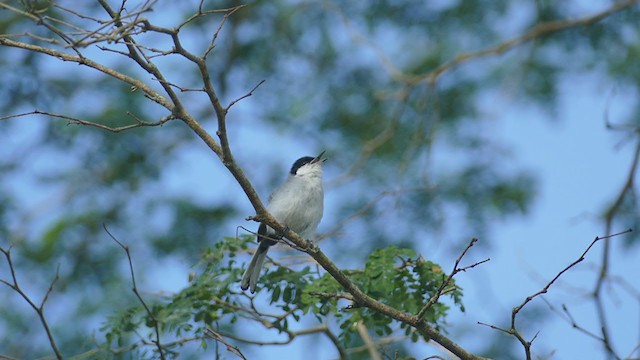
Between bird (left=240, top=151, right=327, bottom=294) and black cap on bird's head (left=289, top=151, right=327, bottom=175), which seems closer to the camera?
bird (left=240, top=151, right=327, bottom=294)

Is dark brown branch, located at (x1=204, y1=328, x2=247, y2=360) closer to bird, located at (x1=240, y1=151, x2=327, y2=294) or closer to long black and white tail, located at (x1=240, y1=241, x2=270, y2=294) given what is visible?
long black and white tail, located at (x1=240, y1=241, x2=270, y2=294)

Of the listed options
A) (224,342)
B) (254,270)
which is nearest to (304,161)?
(254,270)

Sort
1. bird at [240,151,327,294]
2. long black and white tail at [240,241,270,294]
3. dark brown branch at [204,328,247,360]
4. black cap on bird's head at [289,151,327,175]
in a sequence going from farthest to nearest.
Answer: black cap on bird's head at [289,151,327,175], bird at [240,151,327,294], long black and white tail at [240,241,270,294], dark brown branch at [204,328,247,360]

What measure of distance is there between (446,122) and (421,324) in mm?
6121

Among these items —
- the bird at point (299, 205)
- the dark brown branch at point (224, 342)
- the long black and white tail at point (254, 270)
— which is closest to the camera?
the dark brown branch at point (224, 342)

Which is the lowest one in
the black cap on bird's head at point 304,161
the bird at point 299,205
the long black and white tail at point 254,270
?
the long black and white tail at point 254,270

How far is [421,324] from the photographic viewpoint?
377 cm

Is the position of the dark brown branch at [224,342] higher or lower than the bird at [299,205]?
lower

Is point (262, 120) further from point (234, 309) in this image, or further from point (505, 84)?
point (234, 309)

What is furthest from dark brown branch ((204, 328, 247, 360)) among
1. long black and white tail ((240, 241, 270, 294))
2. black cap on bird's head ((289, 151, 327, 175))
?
black cap on bird's head ((289, 151, 327, 175))

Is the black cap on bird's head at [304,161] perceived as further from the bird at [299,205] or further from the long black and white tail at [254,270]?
the long black and white tail at [254,270]

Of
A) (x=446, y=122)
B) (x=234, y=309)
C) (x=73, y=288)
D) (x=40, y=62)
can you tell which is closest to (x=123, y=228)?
(x=73, y=288)

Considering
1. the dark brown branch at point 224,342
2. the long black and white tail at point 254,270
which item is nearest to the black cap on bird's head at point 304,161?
the long black and white tail at point 254,270

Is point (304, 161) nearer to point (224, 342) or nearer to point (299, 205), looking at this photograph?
point (299, 205)
